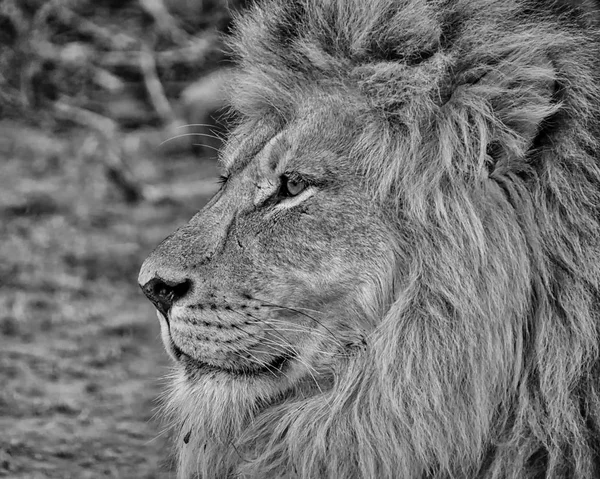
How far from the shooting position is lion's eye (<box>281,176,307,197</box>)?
3.28m

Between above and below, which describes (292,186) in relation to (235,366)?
above

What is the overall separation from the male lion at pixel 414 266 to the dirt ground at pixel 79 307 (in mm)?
952

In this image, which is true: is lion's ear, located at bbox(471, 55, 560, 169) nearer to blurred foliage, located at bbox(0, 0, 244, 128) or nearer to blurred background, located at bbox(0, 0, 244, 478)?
blurred background, located at bbox(0, 0, 244, 478)

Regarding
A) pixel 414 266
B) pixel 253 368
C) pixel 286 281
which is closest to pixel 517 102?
pixel 414 266

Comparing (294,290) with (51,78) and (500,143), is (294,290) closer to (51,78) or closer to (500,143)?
(500,143)

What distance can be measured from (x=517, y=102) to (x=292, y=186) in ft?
2.49

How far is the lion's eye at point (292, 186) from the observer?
3276 millimetres

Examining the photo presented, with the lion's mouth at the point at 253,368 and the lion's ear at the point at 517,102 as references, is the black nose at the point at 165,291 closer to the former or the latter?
the lion's mouth at the point at 253,368

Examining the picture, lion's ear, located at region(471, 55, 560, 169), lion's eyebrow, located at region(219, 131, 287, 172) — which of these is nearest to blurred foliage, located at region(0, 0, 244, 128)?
lion's eyebrow, located at region(219, 131, 287, 172)

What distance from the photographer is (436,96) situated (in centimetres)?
315

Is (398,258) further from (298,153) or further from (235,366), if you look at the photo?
(235,366)

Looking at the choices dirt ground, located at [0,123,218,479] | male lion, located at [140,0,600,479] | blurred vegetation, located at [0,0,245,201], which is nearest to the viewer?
male lion, located at [140,0,600,479]

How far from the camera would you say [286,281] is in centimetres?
318

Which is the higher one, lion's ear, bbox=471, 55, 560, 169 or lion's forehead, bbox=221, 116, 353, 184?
lion's forehead, bbox=221, 116, 353, 184
